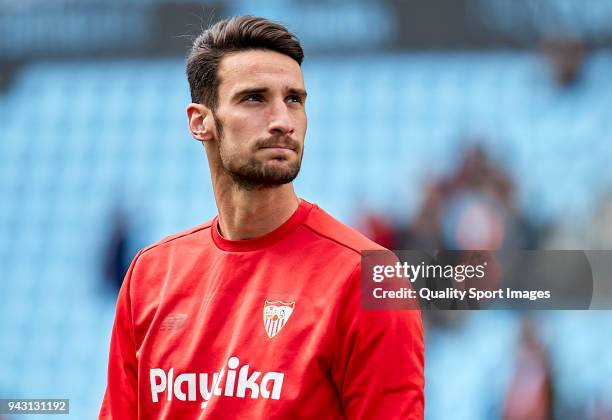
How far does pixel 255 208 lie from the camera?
1.61 meters

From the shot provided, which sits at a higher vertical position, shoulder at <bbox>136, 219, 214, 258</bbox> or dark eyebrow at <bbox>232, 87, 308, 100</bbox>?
dark eyebrow at <bbox>232, 87, 308, 100</bbox>

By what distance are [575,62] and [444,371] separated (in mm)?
1484

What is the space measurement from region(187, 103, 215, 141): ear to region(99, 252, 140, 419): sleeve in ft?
1.00

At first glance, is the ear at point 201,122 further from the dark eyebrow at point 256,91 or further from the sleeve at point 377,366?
the sleeve at point 377,366

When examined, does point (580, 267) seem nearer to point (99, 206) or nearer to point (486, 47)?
point (486, 47)

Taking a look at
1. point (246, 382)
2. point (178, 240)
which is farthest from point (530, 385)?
point (246, 382)

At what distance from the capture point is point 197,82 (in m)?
1.71

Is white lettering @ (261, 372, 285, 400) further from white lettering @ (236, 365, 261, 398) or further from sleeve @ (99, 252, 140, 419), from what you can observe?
sleeve @ (99, 252, 140, 419)

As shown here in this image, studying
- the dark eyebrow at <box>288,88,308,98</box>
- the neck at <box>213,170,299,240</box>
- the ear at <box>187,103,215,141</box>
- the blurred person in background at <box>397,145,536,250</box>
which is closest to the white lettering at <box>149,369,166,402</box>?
the neck at <box>213,170,299,240</box>

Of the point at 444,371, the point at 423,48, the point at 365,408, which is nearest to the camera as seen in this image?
the point at 365,408

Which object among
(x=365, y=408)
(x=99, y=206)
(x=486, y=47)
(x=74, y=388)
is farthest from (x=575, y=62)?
(x=365, y=408)

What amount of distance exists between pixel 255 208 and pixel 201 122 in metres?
0.21

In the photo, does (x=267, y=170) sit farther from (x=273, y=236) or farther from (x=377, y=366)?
(x=377, y=366)

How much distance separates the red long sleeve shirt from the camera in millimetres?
1425
